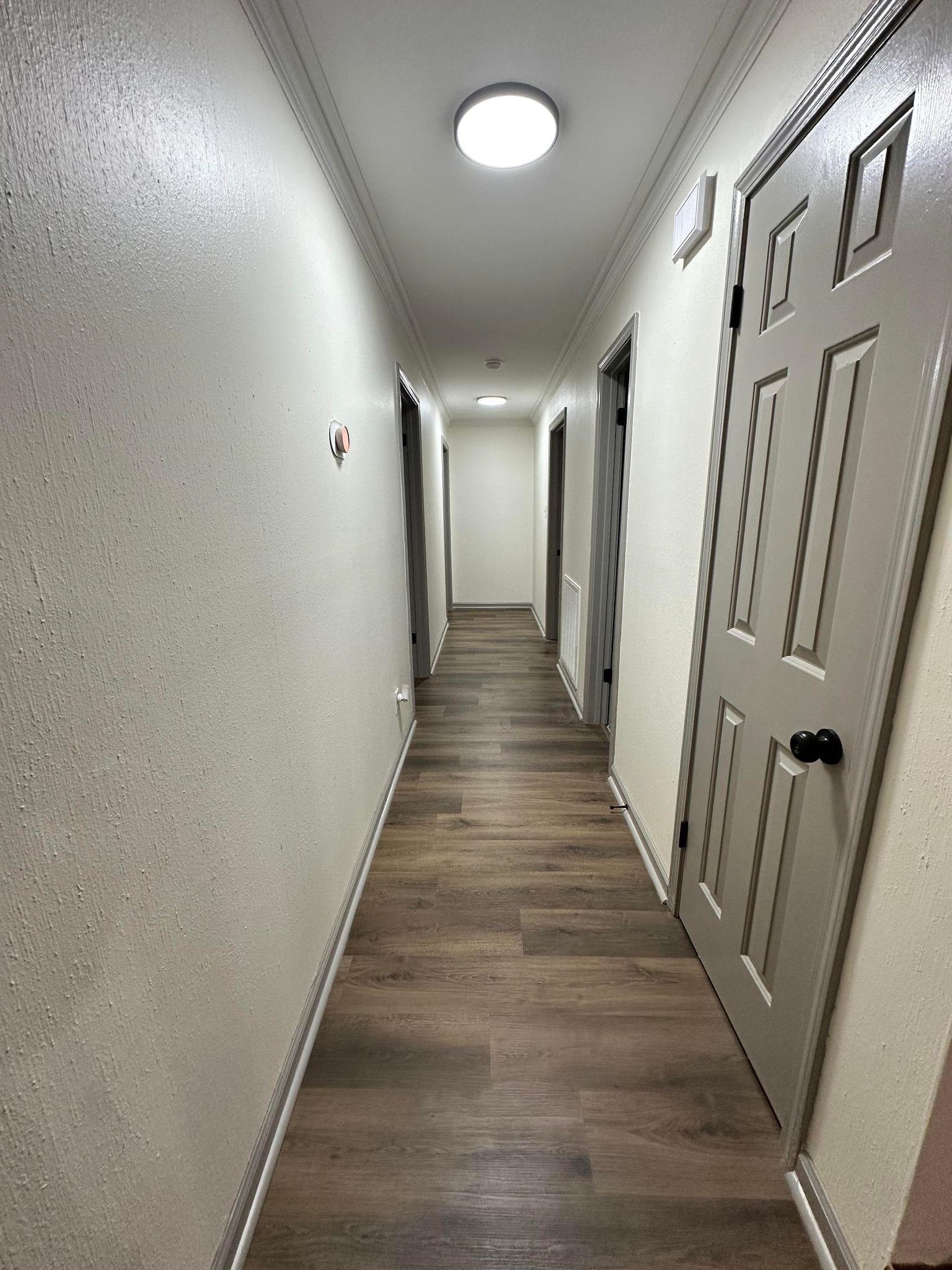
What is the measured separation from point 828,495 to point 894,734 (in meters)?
0.46

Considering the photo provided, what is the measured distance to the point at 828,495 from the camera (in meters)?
0.94

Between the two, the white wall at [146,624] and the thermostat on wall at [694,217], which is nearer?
the white wall at [146,624]

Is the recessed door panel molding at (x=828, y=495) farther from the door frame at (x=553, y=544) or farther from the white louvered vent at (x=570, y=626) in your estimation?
the door frame at (x=553, y=544)

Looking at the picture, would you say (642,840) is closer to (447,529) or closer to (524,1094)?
(524,1094)

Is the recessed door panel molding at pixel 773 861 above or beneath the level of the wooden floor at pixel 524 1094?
above

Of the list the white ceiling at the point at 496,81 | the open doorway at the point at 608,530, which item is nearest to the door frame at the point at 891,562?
the white ceiling at the point at 496,81

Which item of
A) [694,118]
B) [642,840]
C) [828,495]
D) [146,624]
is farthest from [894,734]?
[694,118]

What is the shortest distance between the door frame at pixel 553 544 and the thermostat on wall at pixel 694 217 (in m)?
2.83

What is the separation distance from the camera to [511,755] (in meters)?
2.86

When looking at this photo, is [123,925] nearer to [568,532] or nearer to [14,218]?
[14,218]

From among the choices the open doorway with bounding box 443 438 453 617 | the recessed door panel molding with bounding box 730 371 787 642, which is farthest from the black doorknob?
the open doorway with bounding box 443 438 453 617

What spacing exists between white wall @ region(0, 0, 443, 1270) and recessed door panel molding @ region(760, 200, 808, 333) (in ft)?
3.83

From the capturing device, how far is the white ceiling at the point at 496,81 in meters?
1.12

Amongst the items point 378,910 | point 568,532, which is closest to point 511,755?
point 378,910
